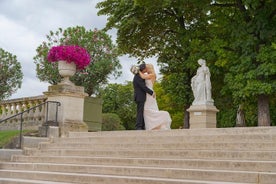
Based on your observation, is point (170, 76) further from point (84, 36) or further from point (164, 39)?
point (84, 36)

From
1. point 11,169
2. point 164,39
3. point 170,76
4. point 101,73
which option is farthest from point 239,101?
point 101,73

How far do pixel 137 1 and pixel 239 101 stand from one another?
683cm

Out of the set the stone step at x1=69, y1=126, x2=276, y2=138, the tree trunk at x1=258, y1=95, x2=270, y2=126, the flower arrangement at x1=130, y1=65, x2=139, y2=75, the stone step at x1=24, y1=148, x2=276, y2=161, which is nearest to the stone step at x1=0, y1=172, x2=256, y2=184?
the stone step at x1=24, y1=148, x2=276, y2=161

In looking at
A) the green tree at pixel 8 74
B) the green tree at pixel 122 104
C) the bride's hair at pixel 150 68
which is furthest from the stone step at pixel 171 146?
the green tree at pixel 122 104

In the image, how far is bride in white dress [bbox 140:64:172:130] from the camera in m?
12.2

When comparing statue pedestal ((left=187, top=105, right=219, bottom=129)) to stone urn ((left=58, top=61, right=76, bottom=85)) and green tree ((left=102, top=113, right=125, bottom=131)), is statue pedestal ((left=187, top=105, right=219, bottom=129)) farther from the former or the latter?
green tree ((left=102, top=113, right=125, bottom=131))

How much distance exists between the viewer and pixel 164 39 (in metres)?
25.2

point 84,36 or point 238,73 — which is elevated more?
point 84,36

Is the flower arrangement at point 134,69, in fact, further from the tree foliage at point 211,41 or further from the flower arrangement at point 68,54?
the tree foliage at point 211,41

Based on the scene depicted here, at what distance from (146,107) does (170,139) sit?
2.67m

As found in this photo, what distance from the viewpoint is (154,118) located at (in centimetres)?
1226

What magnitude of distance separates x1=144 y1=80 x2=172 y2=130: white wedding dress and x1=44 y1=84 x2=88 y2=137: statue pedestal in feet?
8.07

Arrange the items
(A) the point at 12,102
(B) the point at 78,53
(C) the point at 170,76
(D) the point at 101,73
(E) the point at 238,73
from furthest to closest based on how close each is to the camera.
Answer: (D) the point at 101,73
(C) the point at 170,76
(E) the point at 238,73
(A) the point at 12,102
(B) the point at 78,53

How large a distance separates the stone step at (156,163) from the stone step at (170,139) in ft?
3.77
